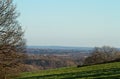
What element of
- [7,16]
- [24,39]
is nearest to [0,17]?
[7,16]

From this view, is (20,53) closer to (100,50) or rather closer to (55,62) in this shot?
(100,50)

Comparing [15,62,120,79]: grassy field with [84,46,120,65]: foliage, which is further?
[84,46,120,65]: foliage

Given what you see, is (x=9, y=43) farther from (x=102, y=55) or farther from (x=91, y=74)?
(x=102, y=55)

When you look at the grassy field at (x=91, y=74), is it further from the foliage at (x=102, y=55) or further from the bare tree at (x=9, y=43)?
the foliage at (x=102, y=55)

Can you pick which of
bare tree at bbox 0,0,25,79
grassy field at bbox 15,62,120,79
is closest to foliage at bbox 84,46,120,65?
grassy field at bbox 15,62,120,79

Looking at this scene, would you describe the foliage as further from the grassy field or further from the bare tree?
the bare tree

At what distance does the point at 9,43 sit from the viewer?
107 feet

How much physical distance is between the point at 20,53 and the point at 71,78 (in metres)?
4.80

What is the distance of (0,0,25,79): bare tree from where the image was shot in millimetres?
32531

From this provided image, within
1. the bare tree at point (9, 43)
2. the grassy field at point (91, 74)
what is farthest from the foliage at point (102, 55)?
the bare tree at point (9, 43)

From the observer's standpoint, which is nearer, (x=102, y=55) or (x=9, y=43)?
(x=9, y=43)

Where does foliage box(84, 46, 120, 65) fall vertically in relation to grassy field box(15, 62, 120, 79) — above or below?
above

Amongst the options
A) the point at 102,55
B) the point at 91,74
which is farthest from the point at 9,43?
the point at 102,55

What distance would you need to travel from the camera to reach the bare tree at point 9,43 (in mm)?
32531
